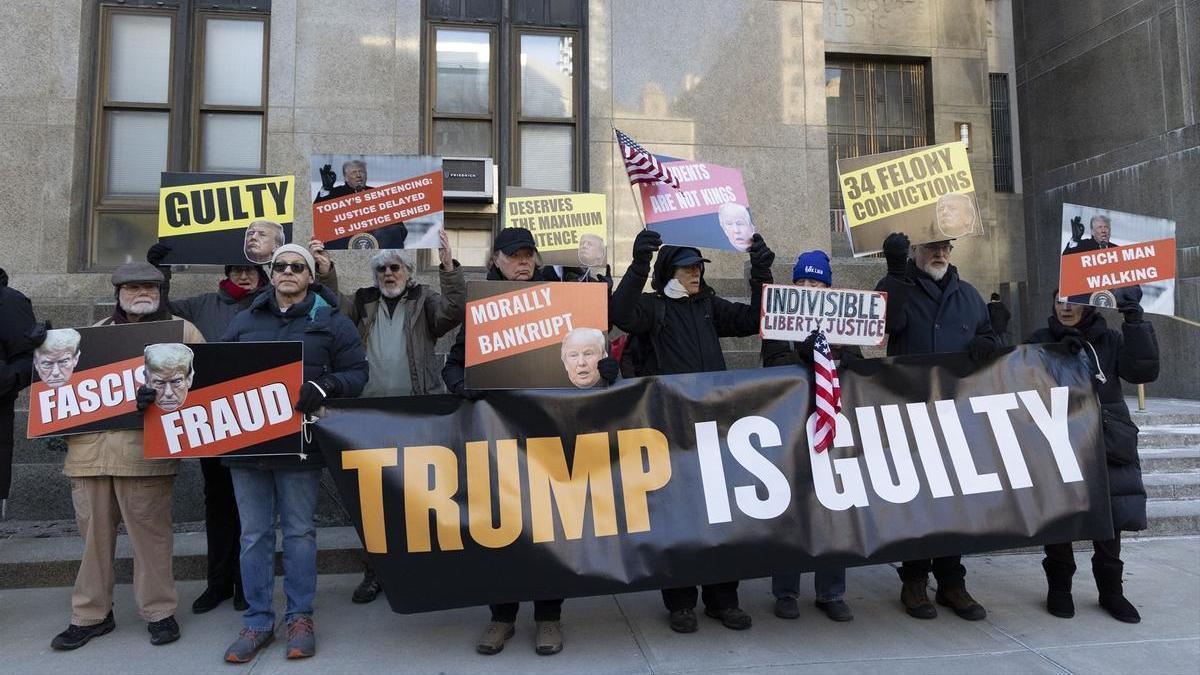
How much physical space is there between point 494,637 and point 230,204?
11.9ft

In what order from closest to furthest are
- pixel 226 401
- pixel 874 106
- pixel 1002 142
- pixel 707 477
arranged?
pixel 226 401 → pixel 707 477 → pixel 874 106 → pixel 1002 142

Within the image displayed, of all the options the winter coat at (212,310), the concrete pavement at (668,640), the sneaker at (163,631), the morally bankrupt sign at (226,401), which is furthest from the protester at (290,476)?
the winter coat at (212,310)

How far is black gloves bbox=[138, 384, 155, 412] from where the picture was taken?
3.94 meters

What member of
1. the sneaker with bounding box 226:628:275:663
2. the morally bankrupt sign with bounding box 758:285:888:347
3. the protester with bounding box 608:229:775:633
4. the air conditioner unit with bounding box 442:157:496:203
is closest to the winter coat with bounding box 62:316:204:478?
the sneaker with bounding box 226:628:275:663

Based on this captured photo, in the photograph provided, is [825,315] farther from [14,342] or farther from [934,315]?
[14,342]

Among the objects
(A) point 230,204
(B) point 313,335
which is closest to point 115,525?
(B) point 313,335

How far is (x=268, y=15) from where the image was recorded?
8531mm

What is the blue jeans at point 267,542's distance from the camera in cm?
412

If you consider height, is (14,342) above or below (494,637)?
above

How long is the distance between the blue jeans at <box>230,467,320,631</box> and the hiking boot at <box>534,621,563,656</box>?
1342 millimetres

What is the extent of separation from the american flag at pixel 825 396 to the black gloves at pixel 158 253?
4.52 m

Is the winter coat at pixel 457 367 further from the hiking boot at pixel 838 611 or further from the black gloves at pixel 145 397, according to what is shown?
the hiking boot at pixel 838 611

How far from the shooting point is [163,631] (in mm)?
4195

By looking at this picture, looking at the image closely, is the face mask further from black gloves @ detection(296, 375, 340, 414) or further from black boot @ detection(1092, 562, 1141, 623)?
black boot @ detection(1092, 562, 1141, 623)
